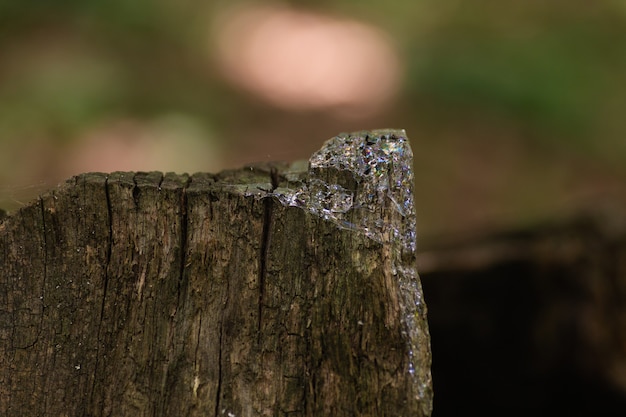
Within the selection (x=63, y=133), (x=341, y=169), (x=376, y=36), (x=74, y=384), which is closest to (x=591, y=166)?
(x=376, y=36)

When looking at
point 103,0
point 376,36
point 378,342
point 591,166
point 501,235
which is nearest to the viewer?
point 378,342

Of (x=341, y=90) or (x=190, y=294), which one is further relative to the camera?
(x=341, y=90)

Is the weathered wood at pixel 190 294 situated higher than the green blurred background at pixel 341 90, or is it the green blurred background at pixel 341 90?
the green blurred background at pixel 341 90

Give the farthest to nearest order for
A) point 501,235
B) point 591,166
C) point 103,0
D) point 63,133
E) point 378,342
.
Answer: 1. point 103,0
2. point 591,166
3. point 63,133
4. point 501,235
5. point 378,342

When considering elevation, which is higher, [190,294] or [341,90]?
[341,90]

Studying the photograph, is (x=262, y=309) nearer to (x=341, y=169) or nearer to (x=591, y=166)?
(x=341, y=169)
